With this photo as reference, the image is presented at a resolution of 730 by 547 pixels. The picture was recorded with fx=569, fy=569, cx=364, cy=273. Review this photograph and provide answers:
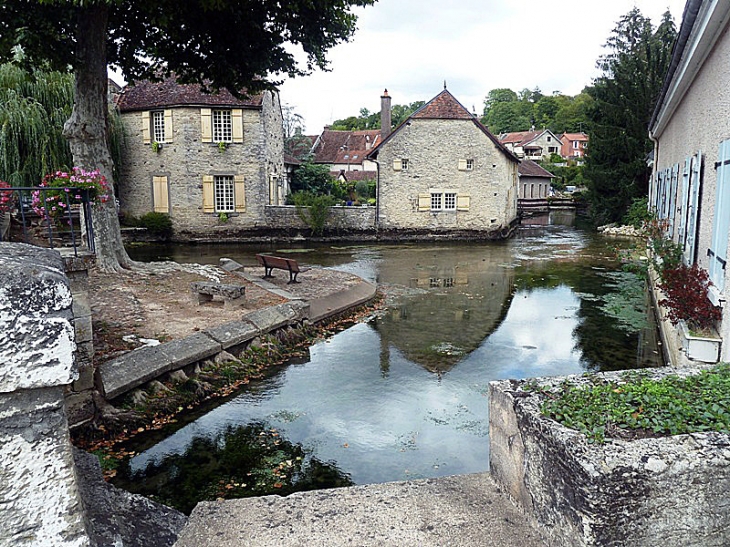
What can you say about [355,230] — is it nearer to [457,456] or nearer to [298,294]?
[298,294]

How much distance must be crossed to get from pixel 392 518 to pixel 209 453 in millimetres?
3491

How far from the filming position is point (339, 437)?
233 inches

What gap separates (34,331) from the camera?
136 cm

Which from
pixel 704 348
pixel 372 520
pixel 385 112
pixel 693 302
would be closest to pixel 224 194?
pixel 385 112

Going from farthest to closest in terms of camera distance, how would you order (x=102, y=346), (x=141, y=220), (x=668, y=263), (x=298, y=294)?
(x=141, y=220)
(x=298, y=294)
(x=668, y=263)
(x=102, y=346)

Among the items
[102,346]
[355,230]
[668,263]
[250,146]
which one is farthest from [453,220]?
[102,346]

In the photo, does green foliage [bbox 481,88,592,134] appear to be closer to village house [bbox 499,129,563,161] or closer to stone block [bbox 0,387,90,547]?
village house [bbox 499,129,563,161]

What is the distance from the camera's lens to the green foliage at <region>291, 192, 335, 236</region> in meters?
25.1

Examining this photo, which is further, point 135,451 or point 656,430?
point 135,451

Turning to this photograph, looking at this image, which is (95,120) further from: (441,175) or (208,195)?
(441,175)

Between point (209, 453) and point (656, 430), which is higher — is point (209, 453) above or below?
below

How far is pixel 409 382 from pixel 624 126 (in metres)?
26.4

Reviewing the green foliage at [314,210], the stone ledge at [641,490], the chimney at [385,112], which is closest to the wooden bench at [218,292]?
the stone ledge at [641,490]

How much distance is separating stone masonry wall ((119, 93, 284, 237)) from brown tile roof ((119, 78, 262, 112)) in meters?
0.32
